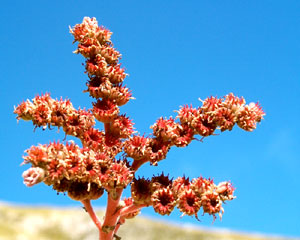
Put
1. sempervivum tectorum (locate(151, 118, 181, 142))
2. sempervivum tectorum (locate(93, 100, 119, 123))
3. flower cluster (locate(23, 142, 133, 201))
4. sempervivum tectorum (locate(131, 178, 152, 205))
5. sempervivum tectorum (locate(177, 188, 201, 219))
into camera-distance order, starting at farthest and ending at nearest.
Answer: sempervivum tectorum (locate(93, 100, 119, 123)), sempervivum tectorum (locate(151, 118, 181, 142)), sempervivum tectorum (locate(131, 178, 152, 205)), sempervivum tectorum (locate(177, 188, 201, 219)), flower cluster (locate(23, 142, 133, 201))

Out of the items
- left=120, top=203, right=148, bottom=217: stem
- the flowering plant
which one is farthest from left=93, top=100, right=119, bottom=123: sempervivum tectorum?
left=120, top=203, right=148, bottom=217: stem

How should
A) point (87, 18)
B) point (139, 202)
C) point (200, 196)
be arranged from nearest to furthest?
point (200, 196) → point (139, 202) → point (87, 18)

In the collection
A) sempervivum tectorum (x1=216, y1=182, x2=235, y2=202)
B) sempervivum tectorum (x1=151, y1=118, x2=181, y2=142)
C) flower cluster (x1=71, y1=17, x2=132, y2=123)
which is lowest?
sempervivum tectorum (x1=216, y1=182, x2=235, y2=202)

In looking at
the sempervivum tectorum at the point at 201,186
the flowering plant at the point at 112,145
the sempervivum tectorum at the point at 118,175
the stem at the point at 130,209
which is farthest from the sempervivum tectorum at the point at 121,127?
the sempervivum tectorum at the point at 201,186

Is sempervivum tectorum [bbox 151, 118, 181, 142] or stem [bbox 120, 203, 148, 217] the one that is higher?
sempervivum tectorum [bbox 151, 118, 181, 142]

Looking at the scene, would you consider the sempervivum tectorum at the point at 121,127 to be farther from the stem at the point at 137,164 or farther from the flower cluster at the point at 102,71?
the stem at the point at 137,164

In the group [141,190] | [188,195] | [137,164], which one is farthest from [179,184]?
[137,164]

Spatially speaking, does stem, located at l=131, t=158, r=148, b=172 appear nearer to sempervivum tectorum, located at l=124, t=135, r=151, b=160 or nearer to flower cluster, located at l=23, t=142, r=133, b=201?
sempervivum tectorum, located at l=124, t=135, r=151, b=160

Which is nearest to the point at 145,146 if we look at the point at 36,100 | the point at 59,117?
the point at 59,117

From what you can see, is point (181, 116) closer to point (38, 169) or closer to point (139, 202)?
point (139, 202)
